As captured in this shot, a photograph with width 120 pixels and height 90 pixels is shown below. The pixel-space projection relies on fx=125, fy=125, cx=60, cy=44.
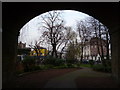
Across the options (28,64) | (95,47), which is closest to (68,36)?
(28,64)

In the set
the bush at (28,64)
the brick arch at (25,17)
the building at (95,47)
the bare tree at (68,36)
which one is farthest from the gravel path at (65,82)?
the bare tree at (68,36)

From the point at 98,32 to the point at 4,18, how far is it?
18047 mm

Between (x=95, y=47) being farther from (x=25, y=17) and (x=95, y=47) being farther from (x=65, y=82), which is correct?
(x=25, y=17)

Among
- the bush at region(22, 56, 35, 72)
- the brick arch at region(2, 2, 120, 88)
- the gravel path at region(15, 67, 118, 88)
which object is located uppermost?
the brick arch at region(2, 2, 120, 88)

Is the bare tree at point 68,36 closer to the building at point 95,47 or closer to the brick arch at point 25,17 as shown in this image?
the building at point 95,47

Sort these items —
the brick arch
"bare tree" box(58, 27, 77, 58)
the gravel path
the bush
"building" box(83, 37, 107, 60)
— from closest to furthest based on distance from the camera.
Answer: the brick arch
the gravel path
the bush
"building" box(83, 37, 107, 60)
"bare tree" box(58, 27, 77, 58)

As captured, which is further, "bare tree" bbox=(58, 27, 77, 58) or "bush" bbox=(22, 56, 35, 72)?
"bare tree" bbox=(58, 27, 77, 58)

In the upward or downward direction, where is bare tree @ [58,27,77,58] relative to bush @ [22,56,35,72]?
upward

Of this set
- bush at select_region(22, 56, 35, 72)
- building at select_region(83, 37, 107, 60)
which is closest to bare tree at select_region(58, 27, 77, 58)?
building at select_region(83, 37, 107, 60)

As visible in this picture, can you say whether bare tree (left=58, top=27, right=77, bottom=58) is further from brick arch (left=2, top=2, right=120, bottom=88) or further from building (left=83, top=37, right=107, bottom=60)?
brick arch (left=2, top=2, right=120, bottom=88)

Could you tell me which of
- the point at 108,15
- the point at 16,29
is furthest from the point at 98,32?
the point at 16,29

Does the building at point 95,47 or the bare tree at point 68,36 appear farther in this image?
the bare tree at point 68,36

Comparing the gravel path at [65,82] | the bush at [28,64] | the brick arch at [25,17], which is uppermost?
the brick arch at [25,17]

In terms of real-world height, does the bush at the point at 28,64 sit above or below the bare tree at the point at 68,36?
below
